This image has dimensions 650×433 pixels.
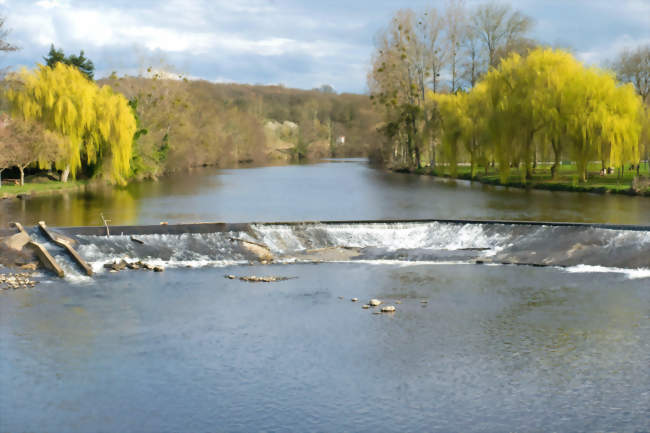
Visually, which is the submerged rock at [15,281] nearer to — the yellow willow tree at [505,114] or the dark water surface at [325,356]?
the dark water surface at [325,356]

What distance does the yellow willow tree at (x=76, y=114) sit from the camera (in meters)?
40.9

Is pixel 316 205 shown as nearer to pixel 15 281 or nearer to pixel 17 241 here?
pixel 17 241

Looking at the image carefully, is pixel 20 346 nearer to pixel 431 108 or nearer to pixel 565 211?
pixel 565 211

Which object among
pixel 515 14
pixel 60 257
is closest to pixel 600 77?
pixel 515 14

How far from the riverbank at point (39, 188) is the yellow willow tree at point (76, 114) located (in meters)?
0.90

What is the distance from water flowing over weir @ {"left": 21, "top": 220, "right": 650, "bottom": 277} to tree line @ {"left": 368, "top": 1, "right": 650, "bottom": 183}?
17659mm

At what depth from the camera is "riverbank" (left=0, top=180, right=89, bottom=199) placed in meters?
35.5

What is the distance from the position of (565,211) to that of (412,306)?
614 inches

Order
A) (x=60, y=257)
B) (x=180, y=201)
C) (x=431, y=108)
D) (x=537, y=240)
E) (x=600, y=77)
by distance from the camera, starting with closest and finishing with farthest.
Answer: (x=60, y=257), (x=537, y=240), (x=180, y=201), (x=600, y=77), (x=431, y=108)

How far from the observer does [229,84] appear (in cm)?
17750

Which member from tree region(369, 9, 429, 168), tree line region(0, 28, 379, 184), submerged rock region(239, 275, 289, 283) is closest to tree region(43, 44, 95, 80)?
tree line region(0, 28, 379, 184)

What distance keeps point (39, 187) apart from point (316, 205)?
16.4m

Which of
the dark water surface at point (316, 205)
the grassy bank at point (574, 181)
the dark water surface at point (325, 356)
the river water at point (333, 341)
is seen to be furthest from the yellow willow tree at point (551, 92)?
the dark water surface at point (325, 356)

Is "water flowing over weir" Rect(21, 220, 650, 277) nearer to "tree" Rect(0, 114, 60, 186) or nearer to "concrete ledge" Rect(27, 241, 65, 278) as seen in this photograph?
"concrete ledge" Rect(27, 241, 65, 278)
